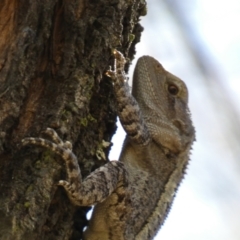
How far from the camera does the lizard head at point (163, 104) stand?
452 cm

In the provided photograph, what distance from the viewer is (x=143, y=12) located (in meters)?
4.20

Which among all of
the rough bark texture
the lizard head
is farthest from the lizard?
the rough bark texture

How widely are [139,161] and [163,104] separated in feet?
2.40

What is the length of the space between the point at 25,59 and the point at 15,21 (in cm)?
26

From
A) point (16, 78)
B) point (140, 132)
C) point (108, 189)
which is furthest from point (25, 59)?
point (140, 132)

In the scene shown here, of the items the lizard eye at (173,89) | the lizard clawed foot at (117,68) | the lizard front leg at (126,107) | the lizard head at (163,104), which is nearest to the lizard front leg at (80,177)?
the lizard front leg at (126,107)

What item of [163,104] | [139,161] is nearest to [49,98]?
[139,161]

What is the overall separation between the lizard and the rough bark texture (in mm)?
105

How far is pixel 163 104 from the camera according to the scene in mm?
4727

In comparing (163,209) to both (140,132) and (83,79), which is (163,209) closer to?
(140,132)

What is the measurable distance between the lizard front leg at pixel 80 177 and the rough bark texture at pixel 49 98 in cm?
6

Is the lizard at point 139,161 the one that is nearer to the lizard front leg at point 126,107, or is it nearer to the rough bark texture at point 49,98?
the lizard front leg at point 126,107

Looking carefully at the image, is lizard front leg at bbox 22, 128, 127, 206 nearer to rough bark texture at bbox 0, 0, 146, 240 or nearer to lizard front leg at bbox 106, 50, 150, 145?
rough bark texture at bbox 0, 0, 146, 240

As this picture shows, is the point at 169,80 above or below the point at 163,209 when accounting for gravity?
above
